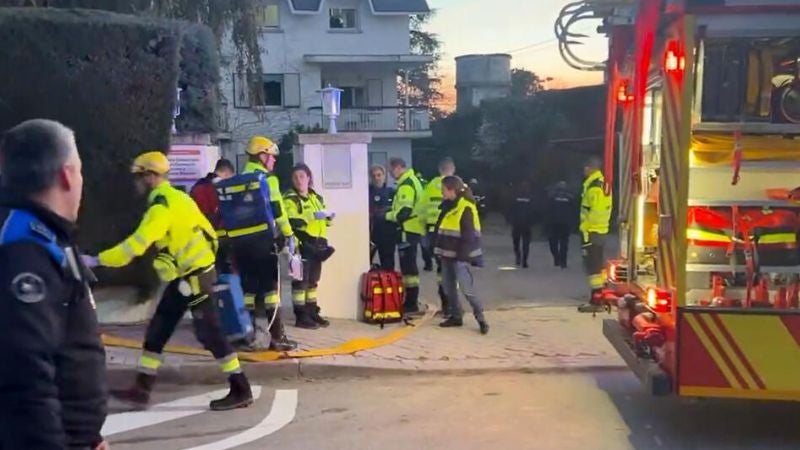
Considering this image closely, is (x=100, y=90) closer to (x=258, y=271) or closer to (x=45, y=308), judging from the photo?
(x=258, y=271)

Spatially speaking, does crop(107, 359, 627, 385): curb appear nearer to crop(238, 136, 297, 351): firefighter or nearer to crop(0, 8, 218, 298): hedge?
crop(238, 136, 297, 351): firefighter

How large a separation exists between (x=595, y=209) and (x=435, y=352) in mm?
4023

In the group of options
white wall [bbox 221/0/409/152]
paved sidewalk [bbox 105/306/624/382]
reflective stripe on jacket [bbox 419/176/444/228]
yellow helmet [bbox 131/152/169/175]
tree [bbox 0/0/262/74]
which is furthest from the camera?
white wall [bbox 221/0/409/152]

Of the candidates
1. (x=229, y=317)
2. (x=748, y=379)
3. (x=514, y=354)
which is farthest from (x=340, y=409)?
(x=748, y=379)

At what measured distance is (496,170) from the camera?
3381 cm

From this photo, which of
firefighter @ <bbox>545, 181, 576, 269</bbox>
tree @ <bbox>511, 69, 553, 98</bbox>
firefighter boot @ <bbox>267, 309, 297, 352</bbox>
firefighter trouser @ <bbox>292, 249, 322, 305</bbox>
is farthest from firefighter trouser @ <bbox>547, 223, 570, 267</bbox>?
tree @ <bbox>511, 69, 553, 98</bbox>

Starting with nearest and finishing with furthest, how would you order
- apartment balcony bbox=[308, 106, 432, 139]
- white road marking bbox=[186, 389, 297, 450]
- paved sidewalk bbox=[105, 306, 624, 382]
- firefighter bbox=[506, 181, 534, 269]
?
white road marking bbox=[186, 389, 297, 450] < paved sidewalk bbox=[105, 306, 624, 382] < firefighter bbox=[506, 181, 534, 269] < apartment balcony bbox=[308, 106, 432, 139]

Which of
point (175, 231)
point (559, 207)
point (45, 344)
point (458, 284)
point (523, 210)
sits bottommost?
point (458, 284)

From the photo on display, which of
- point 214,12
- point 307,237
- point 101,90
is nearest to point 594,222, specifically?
point 307,237

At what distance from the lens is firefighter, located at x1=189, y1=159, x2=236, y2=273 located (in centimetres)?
887

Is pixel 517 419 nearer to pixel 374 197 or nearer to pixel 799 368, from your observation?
pixel 799 368

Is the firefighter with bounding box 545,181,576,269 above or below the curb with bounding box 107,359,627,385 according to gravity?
above

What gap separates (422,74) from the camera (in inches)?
2047

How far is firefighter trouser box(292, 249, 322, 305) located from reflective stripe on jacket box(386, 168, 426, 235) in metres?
1.58
